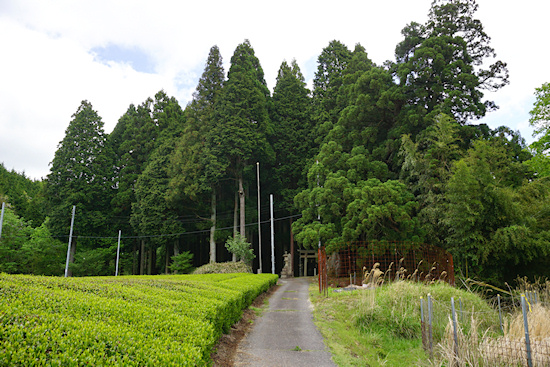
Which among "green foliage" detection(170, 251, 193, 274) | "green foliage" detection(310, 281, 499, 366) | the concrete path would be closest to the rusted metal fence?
"green foliage" detection(310, 281, 499, 366)

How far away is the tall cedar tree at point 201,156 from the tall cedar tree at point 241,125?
3.14ft

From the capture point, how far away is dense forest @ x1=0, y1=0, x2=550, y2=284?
13.6 metres

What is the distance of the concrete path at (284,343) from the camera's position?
5.05m

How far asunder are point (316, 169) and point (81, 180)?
65.2 feet

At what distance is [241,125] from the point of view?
24500 millimetres

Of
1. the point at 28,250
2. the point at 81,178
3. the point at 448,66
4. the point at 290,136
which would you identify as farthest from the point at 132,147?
the point at 448,66

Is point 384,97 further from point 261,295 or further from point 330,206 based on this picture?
point 261,295

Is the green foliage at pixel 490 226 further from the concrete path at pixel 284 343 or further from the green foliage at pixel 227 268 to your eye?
the green foliage at pixel 227 268

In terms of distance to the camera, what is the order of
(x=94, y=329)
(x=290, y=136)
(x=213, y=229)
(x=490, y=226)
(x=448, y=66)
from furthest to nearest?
1. (x=290, y=136)
2. (x=213, y=229)
3. (x=448, y=66)
4. (x=490, y=226)
5. (x=94, y=329)

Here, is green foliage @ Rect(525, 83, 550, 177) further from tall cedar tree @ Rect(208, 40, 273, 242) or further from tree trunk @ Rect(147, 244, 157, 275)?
tree trunk @ Rect(147, 244, 157, 275)

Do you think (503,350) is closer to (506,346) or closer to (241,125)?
(506,346)

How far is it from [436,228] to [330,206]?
5.12m

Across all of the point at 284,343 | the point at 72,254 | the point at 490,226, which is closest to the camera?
the point at 284,343

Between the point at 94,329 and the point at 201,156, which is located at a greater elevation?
the point at 201,156
